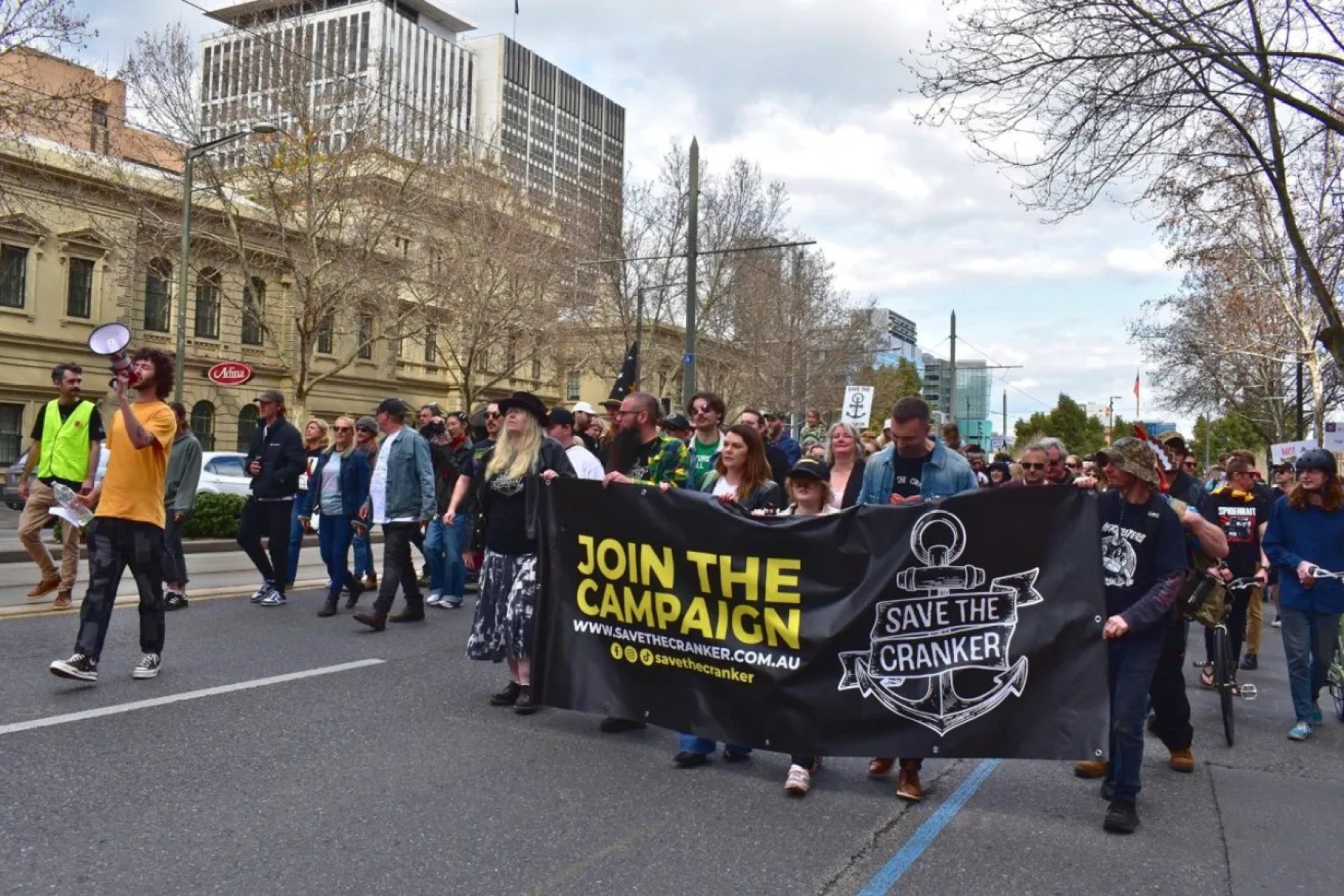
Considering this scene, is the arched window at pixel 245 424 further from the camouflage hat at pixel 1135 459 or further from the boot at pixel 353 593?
the camouflage hat at pixel 1135 459

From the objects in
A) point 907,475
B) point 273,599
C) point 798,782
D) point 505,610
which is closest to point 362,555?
point 273,599

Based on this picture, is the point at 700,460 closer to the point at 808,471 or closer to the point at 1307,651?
the point at 808,471

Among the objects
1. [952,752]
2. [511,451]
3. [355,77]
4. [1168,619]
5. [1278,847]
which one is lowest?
[1278,847]

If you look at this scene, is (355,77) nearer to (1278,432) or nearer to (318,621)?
(318,621)

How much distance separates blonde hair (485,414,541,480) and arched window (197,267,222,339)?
33.3 meters

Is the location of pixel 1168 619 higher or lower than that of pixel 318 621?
higher

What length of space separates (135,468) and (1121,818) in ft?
18.0

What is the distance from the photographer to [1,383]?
3138cm

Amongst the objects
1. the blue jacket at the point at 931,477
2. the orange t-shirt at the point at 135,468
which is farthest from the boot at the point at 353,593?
the blue jacket at the point at 931,477

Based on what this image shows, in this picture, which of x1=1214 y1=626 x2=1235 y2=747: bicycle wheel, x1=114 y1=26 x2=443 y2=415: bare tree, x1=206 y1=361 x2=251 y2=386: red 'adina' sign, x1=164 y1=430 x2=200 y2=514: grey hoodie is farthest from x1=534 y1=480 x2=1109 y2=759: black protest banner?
x1=114 y1=26 x2=443 y2=415: bare tree

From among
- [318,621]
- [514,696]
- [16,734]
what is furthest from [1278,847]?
[318,621]

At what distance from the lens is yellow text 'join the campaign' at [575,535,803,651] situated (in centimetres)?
524

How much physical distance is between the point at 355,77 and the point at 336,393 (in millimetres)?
16859

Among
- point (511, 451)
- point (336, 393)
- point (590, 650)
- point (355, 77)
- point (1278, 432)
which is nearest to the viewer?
point (590, 650)
